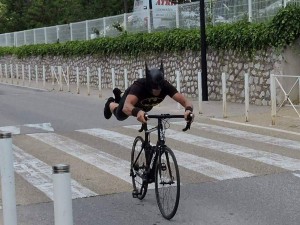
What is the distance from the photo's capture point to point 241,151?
10.1 meters

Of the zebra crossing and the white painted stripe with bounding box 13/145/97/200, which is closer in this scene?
the white painted stripe with bounding box 13/145/97/200

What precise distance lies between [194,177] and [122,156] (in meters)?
2.03

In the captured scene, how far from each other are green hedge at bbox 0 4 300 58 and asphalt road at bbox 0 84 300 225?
3771 millimetres

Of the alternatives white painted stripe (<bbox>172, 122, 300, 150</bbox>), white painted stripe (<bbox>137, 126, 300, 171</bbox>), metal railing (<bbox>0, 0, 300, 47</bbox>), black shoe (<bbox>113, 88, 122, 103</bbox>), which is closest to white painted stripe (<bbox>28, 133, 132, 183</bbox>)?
black shoe (<bbox>113, 88, 122, 103</bbox>)

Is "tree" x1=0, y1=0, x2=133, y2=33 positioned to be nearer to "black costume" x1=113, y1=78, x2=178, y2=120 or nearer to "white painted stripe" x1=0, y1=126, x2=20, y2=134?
"white painted stripe" x1=0, y1=126, x2=20, y2=134

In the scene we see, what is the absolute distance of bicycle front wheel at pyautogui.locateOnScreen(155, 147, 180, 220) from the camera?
6.18m

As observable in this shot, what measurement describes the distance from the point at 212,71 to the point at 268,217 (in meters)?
13.6

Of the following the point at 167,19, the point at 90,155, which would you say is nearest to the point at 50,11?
the point at 167,19

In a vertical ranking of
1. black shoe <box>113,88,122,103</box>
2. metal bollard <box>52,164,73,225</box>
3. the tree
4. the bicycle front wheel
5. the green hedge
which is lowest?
the bicycle front wheel

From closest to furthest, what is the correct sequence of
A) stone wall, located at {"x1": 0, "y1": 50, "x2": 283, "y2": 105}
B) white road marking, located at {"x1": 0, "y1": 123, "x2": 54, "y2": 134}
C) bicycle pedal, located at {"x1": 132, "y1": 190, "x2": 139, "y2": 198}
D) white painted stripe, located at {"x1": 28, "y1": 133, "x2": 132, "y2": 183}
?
bicycle pedal, located at {"x1": 132, "y1": 190, "x2": 139, "y2": 198}
white painted stripe, located at {"x1": 28, "y1": 133, "x2": 132, "y2": 183}
white road marking, located at {"x1": 0, "y1": 123, "x2": 54, "y2": 134}
stone wall, located at {"x1": 0, "y1": 50, "x2": 283, "y2": 105}

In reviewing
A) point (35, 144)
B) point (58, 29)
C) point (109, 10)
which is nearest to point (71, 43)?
point (58, 29)

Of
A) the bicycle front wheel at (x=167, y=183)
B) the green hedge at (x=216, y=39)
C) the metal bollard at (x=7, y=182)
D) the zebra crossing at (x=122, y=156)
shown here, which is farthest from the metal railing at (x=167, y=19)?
the metal bollard at (x=7, y=182)

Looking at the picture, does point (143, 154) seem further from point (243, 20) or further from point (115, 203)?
point (243, 20)

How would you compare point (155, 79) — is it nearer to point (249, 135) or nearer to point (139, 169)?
point (139, 169)
